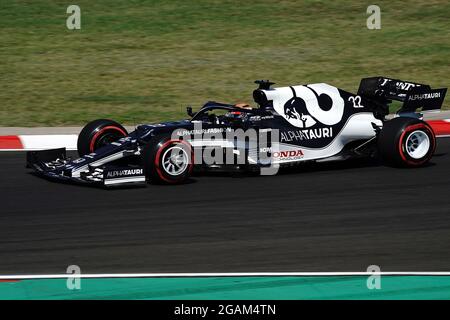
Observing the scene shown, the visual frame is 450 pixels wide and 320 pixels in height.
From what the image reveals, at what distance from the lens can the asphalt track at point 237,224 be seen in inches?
342

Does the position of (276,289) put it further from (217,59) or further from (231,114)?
(217,59)

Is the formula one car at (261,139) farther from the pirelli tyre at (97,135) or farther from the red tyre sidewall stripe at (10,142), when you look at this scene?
the red tyre sidewall stripe at (10,142)

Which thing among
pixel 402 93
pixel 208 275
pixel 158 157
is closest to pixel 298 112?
pixel 402 93

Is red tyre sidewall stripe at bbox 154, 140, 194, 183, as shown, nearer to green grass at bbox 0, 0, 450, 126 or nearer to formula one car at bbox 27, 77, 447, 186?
formula one car at bbox 27, 77, 447, 186

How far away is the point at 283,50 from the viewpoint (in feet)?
67.7

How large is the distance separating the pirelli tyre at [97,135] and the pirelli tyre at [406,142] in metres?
3.14

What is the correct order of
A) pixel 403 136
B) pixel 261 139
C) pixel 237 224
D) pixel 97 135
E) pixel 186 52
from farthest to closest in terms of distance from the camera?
1. pixel 186 52
2. pixel 97 135
3. pixel 403 136
4. pixel 261 139
5. pixel 237 224

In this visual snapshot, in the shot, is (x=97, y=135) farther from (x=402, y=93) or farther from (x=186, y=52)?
(x=186, y=52)

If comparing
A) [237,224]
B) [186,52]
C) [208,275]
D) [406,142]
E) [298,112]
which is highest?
[186,52]

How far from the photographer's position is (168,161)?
37.5 feet

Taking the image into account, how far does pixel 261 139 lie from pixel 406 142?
1.72 metres

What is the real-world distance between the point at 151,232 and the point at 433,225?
2.65 m

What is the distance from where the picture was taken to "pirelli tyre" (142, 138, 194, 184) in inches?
444
